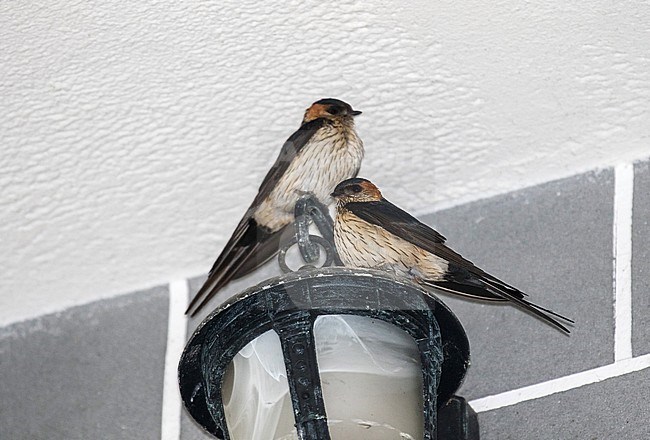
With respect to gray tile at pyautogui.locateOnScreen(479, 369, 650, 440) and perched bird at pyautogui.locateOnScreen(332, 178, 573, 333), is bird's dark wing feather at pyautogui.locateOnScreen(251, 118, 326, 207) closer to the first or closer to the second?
perched bird at pyautogui.locateOnScreen(332, 178, 573, 333)

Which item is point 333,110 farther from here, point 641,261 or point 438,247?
point 641,261

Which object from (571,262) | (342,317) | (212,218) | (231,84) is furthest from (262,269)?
(342,317)

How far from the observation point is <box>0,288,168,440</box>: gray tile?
7.86 feet

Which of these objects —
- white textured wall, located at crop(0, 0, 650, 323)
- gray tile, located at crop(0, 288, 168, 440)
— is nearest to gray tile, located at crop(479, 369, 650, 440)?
white textured wall, located at crop(0, 0, 650, 323)

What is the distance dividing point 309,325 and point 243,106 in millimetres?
756

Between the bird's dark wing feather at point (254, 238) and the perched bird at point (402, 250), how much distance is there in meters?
0.23

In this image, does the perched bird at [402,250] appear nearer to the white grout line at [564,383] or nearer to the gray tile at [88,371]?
the white grout line at [564,383]

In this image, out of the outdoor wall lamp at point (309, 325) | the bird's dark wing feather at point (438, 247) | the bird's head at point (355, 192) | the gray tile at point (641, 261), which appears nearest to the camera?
the outdoor wall lamp at point (309, 325)

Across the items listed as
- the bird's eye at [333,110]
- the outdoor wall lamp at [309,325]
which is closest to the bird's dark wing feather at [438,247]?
the outdoor wall lamp at [309,325]

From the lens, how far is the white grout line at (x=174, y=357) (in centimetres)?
234

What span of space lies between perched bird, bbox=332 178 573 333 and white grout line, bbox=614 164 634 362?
0.97 ft

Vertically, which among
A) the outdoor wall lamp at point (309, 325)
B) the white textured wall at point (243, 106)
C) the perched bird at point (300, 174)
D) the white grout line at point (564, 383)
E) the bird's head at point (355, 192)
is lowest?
the outdoor wall lamp at point (309, 325)

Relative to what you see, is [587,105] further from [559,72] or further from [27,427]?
[27,427]

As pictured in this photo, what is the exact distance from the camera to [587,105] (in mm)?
2244
